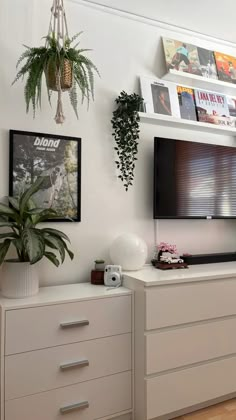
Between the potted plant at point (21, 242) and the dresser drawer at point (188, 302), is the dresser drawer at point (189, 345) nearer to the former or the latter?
the dresser drawer at point (188, 302)

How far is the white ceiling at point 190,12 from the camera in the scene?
237 centimetres

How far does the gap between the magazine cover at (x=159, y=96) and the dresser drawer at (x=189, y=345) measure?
5.08ft

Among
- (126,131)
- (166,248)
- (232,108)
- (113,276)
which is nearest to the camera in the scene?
(113,276)

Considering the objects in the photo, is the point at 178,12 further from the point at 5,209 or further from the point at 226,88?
the point at 5,209

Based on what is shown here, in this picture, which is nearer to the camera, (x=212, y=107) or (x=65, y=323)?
(x=65, y=323)

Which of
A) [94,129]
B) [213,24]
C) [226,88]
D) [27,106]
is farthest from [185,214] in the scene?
[213,24]

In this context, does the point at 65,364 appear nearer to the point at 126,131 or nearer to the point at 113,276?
the point at 113,276

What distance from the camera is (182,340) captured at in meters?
1.98

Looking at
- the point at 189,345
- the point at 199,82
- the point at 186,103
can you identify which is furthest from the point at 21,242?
the point at 199,82

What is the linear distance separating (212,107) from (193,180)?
68 centimetres

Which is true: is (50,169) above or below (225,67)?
below

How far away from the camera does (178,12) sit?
249 centimetres

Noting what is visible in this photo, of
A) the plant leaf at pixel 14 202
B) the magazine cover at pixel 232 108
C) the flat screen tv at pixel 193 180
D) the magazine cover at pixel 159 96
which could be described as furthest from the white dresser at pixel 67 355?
the magazine cover at pixel 232 108

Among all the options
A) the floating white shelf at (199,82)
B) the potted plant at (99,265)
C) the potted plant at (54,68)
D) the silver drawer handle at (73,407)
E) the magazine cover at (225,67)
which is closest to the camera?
the silver drawer handle at (73,407)
